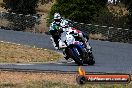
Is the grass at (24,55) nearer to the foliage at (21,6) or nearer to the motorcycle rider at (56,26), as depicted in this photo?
the motorcycle rider at (56,26)

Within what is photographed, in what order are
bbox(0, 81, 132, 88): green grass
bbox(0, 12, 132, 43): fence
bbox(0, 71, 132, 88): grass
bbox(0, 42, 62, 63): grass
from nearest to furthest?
bbox(0, 81, 132, 88): green grass → bbox(0, 71, 132, 88): grass → bbox(0, 42, 62, 63): grass → bbox(0, 12, 132, 43): fence

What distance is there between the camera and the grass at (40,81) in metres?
12.1

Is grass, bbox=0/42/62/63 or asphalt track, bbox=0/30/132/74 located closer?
asphalt track, bbox=0/30/132/74

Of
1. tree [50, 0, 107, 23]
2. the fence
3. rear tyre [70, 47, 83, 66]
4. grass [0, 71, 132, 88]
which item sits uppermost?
grass [0, 71, 132, 88]

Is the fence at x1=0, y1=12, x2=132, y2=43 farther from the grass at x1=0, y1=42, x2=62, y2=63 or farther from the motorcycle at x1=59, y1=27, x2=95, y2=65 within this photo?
the motorcycle at x1=59, y1=27, x2=95, y2=65

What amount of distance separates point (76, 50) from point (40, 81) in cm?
587

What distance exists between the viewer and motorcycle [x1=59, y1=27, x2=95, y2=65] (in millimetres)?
18516

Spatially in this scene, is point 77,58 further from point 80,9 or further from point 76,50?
point 80,9

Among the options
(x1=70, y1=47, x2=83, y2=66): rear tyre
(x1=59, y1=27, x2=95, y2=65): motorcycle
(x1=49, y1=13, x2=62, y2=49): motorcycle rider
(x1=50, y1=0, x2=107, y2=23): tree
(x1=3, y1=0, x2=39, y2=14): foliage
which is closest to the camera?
(x1=70, y1=47, x2=83, y2=66): rear tyre

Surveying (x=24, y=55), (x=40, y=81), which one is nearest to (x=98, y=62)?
(x=24, y=55)

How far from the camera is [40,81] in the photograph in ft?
42.5

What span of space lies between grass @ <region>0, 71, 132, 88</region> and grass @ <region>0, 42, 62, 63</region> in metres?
3.68

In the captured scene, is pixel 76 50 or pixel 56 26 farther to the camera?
pixel 56 26

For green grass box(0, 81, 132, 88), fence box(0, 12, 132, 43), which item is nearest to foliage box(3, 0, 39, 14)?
fence box(0, 12, 132, 43)
